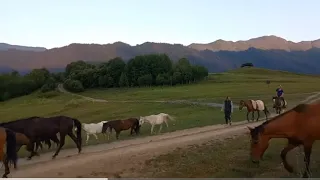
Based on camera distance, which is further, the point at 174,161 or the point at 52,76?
the point at 52,76

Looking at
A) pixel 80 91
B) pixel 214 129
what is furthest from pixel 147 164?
pixel 80 91

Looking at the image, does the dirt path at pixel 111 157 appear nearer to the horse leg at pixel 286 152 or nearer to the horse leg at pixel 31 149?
the horse leg at pixel 31 149

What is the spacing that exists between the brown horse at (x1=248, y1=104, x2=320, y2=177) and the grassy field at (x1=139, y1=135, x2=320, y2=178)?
2.91 ft

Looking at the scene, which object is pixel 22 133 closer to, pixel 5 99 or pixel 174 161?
pixel 174 161

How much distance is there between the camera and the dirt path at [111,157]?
1526 cm

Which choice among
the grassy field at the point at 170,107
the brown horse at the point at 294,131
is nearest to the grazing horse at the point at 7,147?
the grassy field at the point at 170,107

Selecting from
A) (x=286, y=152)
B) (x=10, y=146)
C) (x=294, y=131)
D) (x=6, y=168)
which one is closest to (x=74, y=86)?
(x=10, y=146)

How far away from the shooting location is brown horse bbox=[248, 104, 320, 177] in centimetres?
1287

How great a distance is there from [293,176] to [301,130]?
166 cm

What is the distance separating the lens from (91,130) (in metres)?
24.5

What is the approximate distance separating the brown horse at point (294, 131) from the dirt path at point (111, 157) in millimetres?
4995

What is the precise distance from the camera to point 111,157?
1781 cm

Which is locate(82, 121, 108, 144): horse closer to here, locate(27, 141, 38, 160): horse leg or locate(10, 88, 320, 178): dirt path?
locate(10, 88, 320, 178): dirt path

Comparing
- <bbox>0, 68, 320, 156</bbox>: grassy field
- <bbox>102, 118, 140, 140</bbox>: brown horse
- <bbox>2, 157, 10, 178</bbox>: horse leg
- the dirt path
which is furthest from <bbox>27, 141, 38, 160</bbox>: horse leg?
<bbox>102, 118, 140, 140</bbox>: brown horse
